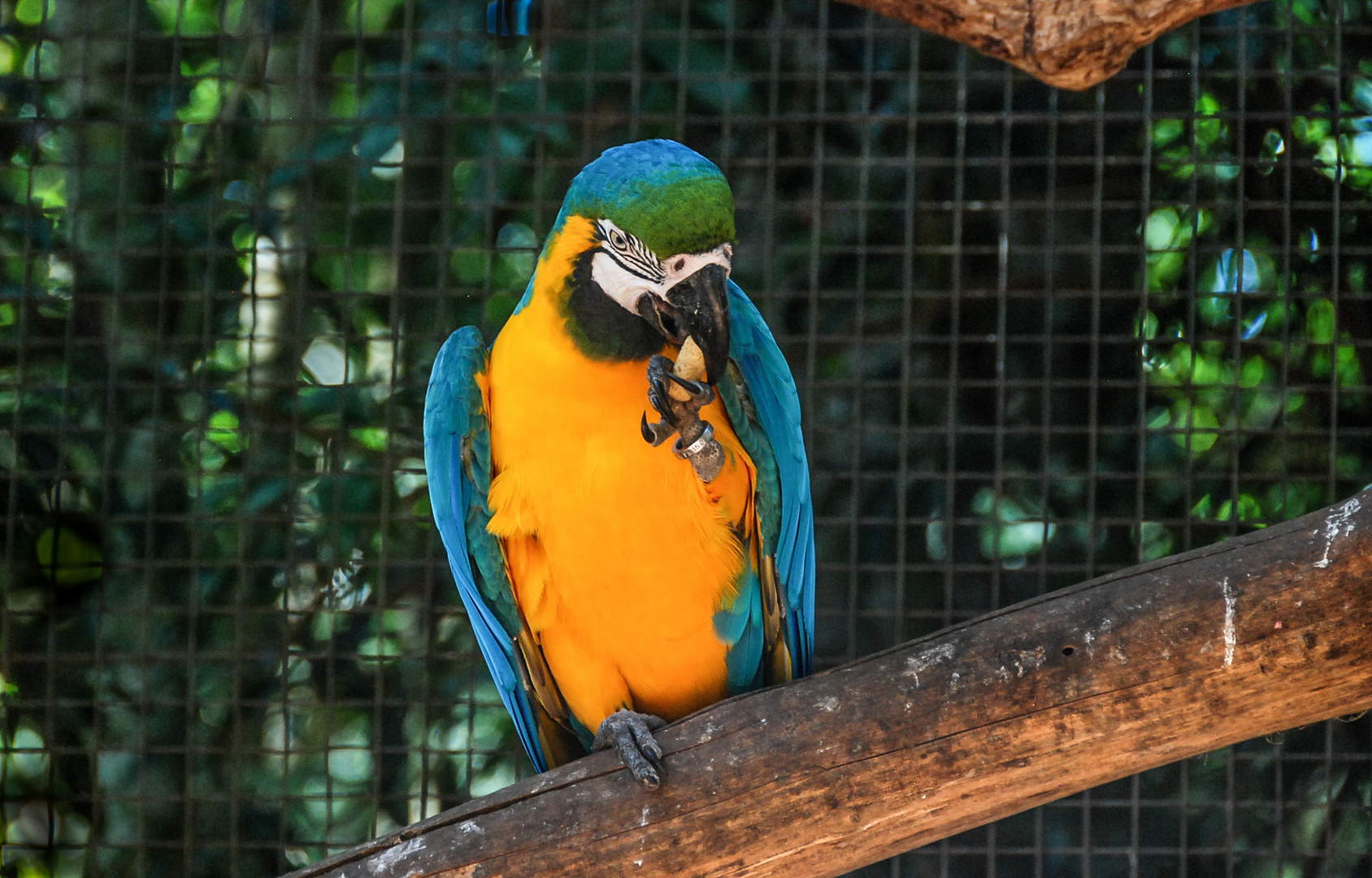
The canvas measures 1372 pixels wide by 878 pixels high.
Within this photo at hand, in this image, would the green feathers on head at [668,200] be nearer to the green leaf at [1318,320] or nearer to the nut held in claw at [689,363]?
the nut held in claw at [689,363]

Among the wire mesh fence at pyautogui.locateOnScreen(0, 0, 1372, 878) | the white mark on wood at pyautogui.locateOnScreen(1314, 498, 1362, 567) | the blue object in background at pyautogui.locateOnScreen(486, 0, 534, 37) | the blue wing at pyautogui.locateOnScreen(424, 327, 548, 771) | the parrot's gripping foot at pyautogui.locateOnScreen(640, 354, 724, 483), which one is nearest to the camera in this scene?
the white mark on wood at pyautogui.locateOnScreen(1314, 498, 1362, 567)

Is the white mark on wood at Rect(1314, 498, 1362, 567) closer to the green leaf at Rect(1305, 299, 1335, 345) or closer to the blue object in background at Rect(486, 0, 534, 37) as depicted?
the green leaf at Rect(1305, 299, 1335, 345)

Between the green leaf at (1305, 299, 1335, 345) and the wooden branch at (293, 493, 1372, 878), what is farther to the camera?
the green leaf at (1305, 299, 1335, 345)

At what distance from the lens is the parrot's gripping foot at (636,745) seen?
121 cm

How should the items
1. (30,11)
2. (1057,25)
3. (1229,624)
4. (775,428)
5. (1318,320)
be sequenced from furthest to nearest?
(30,11) < (1318,320) < (775,428) < (1057,25) < (1229,624)

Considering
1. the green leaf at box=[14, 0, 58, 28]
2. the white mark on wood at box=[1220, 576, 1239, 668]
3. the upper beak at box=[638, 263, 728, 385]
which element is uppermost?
the green leaf at box=[14, 0, 58, 28]

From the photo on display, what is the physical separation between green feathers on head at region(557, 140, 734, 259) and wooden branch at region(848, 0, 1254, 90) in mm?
329

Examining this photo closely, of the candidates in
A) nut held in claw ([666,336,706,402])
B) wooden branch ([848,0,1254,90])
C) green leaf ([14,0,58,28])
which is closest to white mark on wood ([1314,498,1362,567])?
wooden branch ([848,0,1254,90])

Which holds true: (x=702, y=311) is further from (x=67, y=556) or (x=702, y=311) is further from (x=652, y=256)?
(x=67, y=556)

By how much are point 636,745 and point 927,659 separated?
33 centimetres

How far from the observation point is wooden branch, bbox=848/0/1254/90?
1.26 m

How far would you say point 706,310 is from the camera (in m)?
1.22

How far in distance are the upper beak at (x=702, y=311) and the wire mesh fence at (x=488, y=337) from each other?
75 centimetres

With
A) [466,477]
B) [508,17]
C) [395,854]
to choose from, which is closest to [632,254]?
[466,477]
